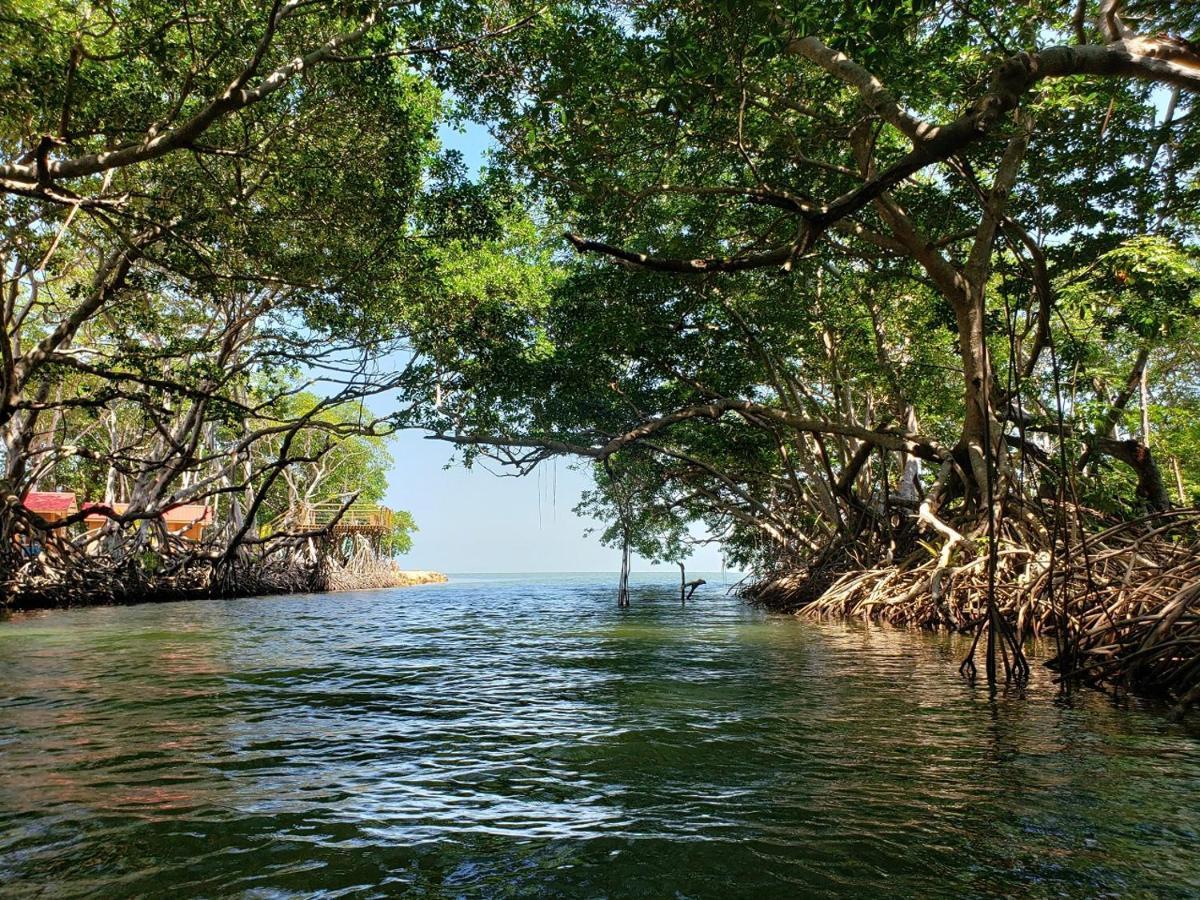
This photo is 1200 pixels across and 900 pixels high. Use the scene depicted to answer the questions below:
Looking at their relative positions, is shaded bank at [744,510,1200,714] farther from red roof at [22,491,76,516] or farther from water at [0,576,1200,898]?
red roof at [22,491,76,516]

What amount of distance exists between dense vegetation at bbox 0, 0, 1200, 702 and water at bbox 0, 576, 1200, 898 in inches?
61.7

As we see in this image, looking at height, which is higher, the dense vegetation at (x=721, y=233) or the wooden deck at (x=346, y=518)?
the dense vegetation at (x=721, y=233)

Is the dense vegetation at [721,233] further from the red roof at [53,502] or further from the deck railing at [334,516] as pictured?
the deck railing at [334,516]

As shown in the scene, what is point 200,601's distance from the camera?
64.0ft

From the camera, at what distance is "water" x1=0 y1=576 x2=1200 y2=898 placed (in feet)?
8.32

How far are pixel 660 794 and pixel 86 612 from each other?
50.6ft

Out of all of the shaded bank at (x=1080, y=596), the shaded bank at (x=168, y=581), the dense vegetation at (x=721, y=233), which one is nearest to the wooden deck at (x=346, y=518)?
the shaded bank at (x=168, y=581)

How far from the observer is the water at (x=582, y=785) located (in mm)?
2537

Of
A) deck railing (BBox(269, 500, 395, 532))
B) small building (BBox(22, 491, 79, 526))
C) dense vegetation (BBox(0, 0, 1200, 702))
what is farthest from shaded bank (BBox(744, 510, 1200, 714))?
small building (BBox(22, 491, 79, 526))

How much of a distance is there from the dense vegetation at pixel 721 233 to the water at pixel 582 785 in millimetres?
1568

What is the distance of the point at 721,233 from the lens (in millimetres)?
13000

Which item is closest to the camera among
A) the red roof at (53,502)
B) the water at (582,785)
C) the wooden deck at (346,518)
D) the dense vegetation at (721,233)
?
the water at (582,785)

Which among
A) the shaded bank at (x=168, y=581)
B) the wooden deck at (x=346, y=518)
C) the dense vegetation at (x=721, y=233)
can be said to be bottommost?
the shaded bank at (x=168, y=581)

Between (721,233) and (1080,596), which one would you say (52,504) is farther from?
(1080,596)
